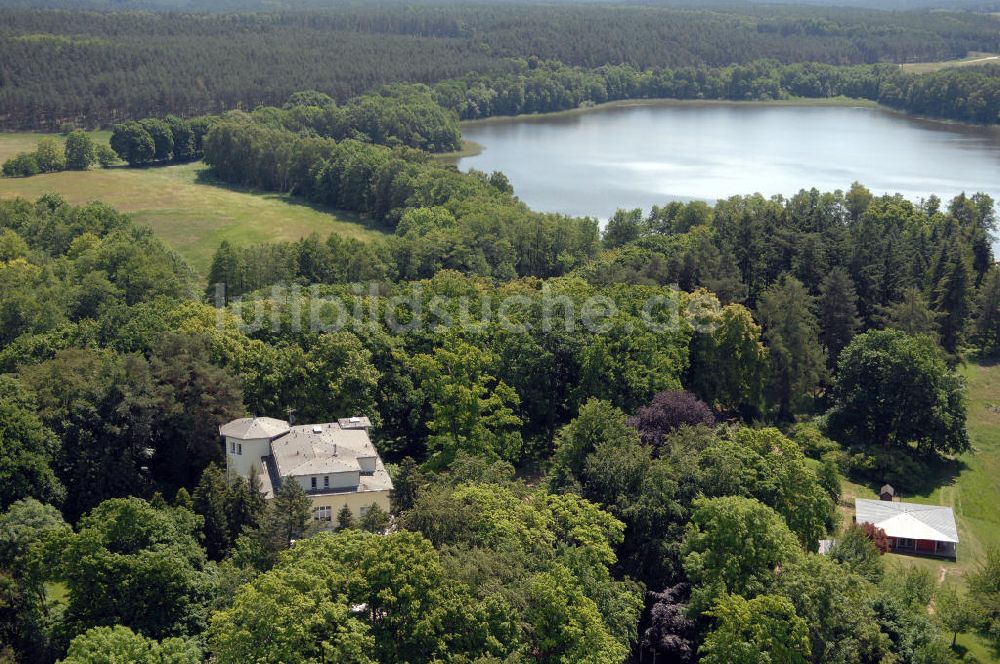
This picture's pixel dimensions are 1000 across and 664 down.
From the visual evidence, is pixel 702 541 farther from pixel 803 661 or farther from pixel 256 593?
pixel 256 593

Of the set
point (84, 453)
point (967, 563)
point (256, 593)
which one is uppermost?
point (256, 593)

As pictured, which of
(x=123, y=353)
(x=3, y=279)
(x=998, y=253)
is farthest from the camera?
(x=998, y=253)

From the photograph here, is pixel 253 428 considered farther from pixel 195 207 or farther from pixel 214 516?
pixel 195 207

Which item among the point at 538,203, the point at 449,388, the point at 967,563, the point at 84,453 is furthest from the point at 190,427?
the point at 538,203

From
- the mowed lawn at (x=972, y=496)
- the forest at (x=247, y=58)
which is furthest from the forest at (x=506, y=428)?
the forest at (x=247, y=58)

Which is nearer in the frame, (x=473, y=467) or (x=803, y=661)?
(x=803, y=661)

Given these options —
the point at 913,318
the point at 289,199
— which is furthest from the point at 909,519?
the point at 289,199
